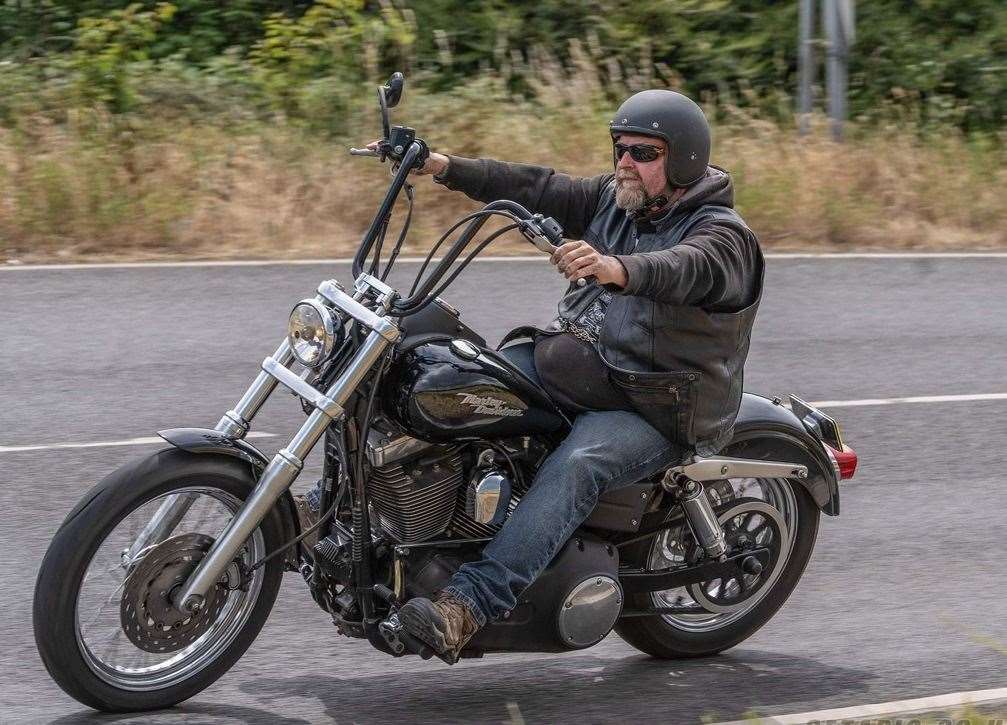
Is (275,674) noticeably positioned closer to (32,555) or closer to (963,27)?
(32,555)

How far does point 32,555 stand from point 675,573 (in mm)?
2437

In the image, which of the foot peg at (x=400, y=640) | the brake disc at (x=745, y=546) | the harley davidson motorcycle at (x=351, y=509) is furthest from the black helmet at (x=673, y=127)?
the foot peg at (x=400, y=640)

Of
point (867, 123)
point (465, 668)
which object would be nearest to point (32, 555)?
point (465, 668)

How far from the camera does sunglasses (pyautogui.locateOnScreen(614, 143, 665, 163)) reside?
180 inches

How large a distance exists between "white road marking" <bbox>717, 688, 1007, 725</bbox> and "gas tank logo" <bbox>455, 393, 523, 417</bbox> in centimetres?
116

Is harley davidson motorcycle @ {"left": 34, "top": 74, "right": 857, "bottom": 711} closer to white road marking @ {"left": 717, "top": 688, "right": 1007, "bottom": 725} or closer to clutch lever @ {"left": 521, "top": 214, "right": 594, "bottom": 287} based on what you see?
clutch lever @ {"left": 521, "top": 214, "right": 594, "bottom": 287}

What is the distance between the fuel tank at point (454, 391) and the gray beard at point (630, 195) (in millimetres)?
618

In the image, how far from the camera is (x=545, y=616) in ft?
14.9

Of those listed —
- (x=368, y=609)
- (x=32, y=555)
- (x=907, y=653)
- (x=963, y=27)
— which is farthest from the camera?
(x=963, y=27)

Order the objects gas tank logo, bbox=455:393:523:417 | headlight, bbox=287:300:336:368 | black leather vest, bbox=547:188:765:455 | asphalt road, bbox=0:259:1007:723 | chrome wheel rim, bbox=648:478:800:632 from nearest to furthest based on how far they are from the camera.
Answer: headlight, bbox=287:300:336:368, gas tank logo, bbox=455:393:523:417, black leather vest, bbox=547:188:765:455, asphalt road, bbox=0:259:1007:723, chrome wheel rim, bbox=648:478:800:632

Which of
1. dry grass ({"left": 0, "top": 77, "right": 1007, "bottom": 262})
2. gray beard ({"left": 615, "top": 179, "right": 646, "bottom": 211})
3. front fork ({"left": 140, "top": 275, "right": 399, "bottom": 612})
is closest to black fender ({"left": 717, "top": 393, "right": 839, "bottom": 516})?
gray beard ({"left": 615, "top": 179, "right": 646, "bottom": 211})

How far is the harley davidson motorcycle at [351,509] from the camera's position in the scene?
13.8ft

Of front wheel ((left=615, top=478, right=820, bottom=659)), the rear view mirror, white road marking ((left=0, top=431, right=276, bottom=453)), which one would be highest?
the rear view mirror

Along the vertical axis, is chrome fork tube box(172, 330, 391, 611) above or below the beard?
below
